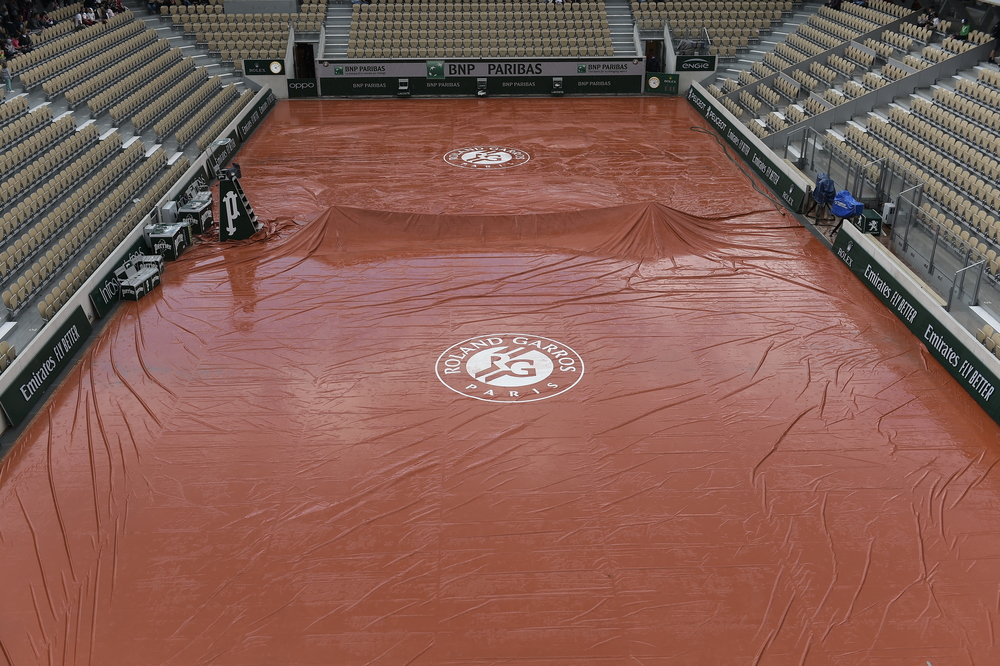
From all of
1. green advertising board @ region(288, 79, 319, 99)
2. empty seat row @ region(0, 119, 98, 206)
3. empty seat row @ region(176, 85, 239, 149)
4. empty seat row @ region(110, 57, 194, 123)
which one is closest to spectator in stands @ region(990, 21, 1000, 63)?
green advertising board @ region(288, 79, 319, 99)

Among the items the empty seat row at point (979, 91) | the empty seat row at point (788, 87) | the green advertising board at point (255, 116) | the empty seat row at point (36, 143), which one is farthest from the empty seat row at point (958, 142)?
the empty seat row at point (36, 143)

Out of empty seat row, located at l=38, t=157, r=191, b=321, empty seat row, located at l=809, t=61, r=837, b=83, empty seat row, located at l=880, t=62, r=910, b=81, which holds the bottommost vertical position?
empty seat row, located at l=38, t=157, r=191, b=321

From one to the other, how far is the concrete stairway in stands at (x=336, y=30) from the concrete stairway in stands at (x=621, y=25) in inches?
415

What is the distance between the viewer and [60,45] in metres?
25.5

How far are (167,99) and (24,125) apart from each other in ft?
19.9

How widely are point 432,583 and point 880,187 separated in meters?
14.4

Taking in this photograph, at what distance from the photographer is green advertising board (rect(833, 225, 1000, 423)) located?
11.4 metres

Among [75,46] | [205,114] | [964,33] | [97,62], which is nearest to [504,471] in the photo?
[205,114]

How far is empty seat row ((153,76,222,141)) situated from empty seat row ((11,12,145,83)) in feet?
10.8

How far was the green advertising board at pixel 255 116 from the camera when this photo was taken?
81.4 feet

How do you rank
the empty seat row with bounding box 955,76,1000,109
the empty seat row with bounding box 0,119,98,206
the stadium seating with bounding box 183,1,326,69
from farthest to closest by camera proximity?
the stadium seating with bounding box 183,1,326,69 < the empty seat row with bounding box 955,76,1000,109 < the empty seat row with bounding box 0,119,98,206

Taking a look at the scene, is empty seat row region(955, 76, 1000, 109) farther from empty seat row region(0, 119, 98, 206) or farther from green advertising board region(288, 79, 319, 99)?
empty seat row region(0, 119, 98, 206)

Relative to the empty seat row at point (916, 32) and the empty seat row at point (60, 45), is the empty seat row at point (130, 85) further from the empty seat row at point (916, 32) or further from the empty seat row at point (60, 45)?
the empty seat row at point (916, 32)

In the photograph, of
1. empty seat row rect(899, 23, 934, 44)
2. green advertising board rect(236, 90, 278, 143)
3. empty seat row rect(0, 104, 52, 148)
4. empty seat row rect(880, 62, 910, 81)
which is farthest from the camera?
green advertising board rect(236, 90, 278, 143)
